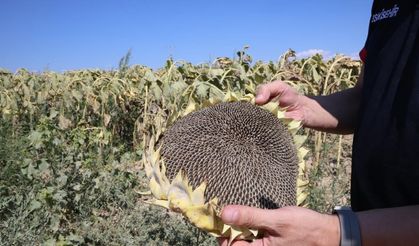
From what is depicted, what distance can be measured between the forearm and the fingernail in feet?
1.04

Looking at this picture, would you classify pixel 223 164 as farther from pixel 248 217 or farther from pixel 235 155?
pixel 248 217

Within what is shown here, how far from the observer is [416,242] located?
1084mm

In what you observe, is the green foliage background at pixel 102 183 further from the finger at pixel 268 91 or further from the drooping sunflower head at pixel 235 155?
the drooping sunflower head at pixel 235 155

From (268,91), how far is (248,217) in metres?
0.62

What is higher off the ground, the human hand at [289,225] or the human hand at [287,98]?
the human hand at [287,98]

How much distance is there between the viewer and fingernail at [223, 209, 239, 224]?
3.43 ft

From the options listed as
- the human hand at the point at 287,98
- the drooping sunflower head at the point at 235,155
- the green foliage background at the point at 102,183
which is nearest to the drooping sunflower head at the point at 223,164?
the drooping sunflower head at the point at 235,155

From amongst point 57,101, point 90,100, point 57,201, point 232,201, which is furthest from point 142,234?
point 57,101

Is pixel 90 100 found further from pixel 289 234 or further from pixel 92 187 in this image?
pixel 289 234

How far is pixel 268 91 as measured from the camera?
1.58 m

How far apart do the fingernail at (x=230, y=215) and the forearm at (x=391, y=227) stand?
0.32 m

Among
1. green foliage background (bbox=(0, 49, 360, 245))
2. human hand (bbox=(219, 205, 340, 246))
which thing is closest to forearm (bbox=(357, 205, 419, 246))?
human hand (bbox=(219, 205, 340, 246))

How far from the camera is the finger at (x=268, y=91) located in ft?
4.98

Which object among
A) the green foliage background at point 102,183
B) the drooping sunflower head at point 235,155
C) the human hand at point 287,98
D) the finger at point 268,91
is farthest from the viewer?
the green foliage background at point 102,183
